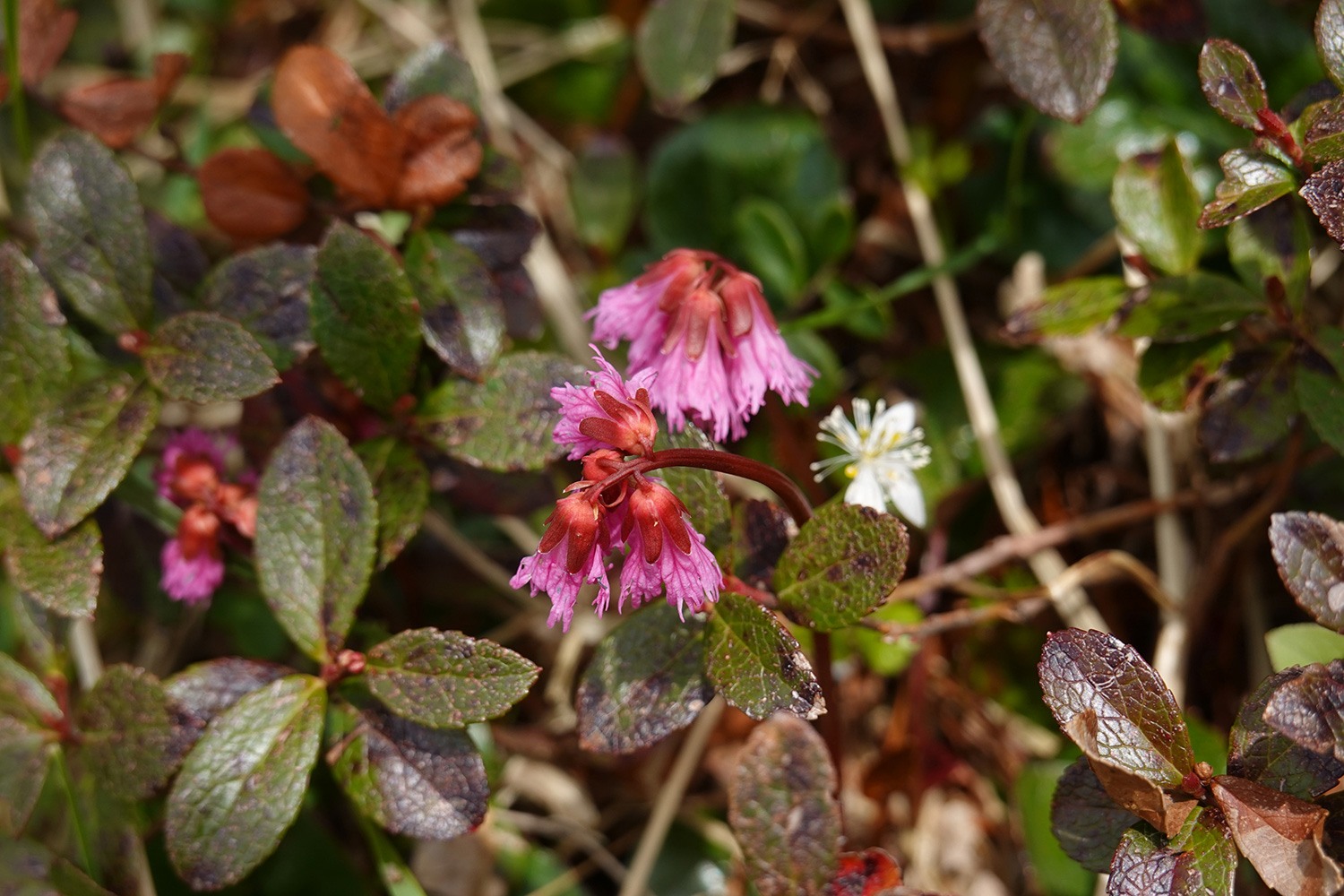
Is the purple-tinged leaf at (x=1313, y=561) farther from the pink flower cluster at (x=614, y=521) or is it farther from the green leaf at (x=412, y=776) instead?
the green leaf at (x=412, y=776)

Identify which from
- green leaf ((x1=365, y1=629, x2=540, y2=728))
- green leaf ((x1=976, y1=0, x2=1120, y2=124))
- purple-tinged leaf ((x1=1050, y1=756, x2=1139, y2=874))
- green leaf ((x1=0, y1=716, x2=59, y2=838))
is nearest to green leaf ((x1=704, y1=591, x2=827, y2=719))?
green leaf ((x1=365, y1=629, x2=540, y2=728))

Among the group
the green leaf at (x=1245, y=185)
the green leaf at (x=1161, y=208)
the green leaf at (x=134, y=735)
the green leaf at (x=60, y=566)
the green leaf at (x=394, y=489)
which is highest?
the green leaf at (x=1245, y=185)

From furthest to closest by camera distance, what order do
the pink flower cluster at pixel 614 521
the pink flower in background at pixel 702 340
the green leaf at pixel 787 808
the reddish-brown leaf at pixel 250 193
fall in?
the reddish-brown leaf at pixel 250 193, the pink flower in background at pixel 702 340, the green leaf at pixel 787 808, the pink flower cluster at pixel 614 521

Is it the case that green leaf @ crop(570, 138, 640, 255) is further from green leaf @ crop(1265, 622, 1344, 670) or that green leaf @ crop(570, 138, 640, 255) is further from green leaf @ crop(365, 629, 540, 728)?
green leaf @ crop(1265, 622, 1344, 670)

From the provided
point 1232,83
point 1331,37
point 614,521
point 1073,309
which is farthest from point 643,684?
point 1331,37

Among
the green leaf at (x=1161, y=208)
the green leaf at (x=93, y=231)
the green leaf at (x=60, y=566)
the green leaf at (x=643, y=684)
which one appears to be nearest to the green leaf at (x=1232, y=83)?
the green leaf at (x=1161, y=208)

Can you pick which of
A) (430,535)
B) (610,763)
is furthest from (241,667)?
(610,763)

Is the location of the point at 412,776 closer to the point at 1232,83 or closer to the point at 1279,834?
the point at 1279,834
